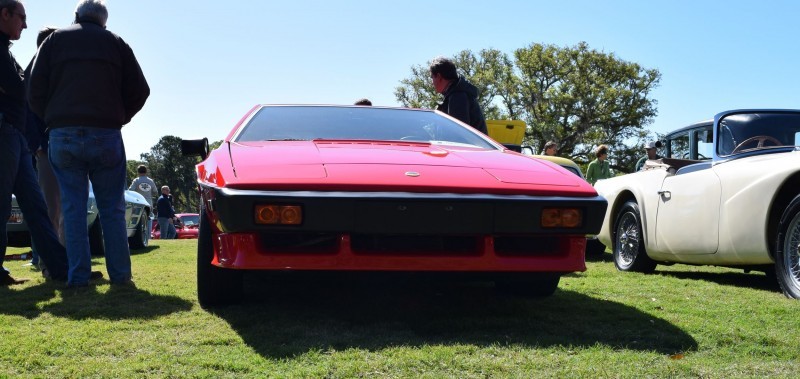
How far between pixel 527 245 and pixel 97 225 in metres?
6.21

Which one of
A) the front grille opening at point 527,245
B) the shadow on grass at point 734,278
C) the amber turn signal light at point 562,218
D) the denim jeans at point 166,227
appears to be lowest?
the denim jeans at point 166,227

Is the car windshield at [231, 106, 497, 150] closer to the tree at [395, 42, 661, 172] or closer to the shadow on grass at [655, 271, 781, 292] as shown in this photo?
the shadow on grass at [655, 271, 781, 292]

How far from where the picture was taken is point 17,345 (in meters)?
3.07

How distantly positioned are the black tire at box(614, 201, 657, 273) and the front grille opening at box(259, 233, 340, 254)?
12.5 feet

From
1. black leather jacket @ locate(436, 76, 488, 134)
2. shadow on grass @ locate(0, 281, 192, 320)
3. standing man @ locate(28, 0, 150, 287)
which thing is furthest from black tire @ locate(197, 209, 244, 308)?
black leather jacket @ locate(436, 76, 488, 134)

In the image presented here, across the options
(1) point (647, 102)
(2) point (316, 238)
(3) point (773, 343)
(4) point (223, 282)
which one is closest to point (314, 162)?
(2) point (316, 238)

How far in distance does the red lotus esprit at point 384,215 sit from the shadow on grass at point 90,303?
33 cm

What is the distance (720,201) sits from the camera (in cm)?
512

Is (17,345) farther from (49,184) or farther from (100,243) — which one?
(100,243)

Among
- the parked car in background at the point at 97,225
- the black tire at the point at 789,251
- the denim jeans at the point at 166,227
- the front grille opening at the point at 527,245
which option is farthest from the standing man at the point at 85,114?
the denim jeans at the point at 166,227

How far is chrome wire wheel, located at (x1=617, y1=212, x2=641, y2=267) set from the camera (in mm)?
6586

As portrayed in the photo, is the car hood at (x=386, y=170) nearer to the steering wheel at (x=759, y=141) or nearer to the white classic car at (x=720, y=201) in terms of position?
the white classic car at (x=720, y=201)

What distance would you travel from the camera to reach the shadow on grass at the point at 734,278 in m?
5.39

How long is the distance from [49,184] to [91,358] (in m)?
3.69
